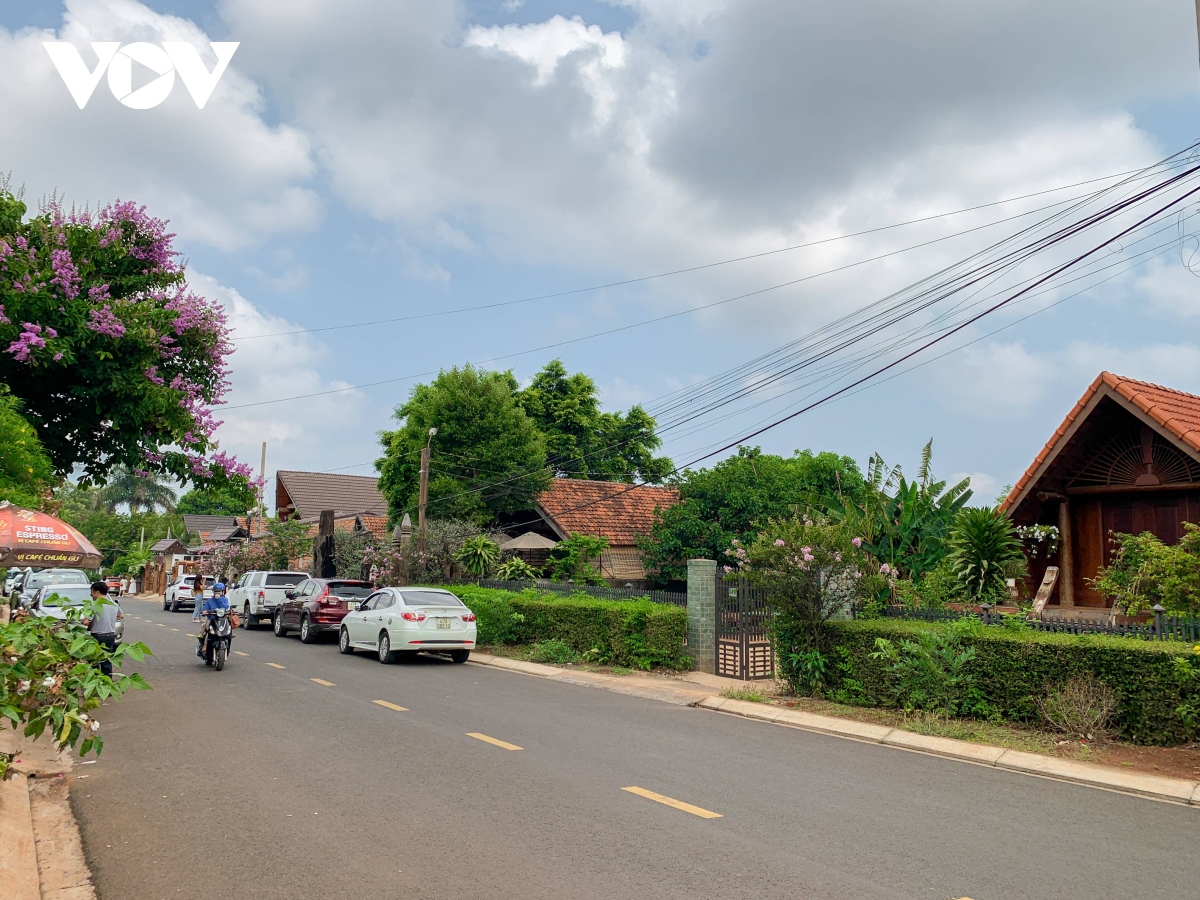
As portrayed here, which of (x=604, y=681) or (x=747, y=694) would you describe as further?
(x=604, y=681)

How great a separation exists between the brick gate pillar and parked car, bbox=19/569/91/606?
18398 millimetres

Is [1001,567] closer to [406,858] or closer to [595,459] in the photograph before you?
[406,858]

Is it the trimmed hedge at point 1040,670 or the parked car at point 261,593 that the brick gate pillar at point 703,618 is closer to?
the trimmed hedge at point 1040,670

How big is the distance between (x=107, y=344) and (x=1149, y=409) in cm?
1574

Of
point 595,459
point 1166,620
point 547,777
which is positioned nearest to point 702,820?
point 547,777

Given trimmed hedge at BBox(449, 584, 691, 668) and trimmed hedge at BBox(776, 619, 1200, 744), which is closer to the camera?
trimmed hedge at BBox(776, 619, 1200, 744)

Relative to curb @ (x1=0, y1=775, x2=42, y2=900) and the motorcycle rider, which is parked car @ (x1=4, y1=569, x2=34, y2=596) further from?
curb @ (x1=0, y1=775, x2=42, y2=900)

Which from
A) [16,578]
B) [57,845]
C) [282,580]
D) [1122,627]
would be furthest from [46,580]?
[1122,627]

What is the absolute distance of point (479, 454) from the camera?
3269cm

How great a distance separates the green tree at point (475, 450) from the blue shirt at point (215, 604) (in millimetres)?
14911

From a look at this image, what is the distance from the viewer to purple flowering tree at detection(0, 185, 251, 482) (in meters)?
11.6

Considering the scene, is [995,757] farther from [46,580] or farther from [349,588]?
[46,580]

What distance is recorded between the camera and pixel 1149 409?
1464cm

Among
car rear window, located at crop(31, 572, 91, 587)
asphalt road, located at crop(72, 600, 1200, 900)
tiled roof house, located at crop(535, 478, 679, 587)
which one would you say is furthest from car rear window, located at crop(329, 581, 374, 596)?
asphalt road, located at crop(72, 600, 1200, 900)
